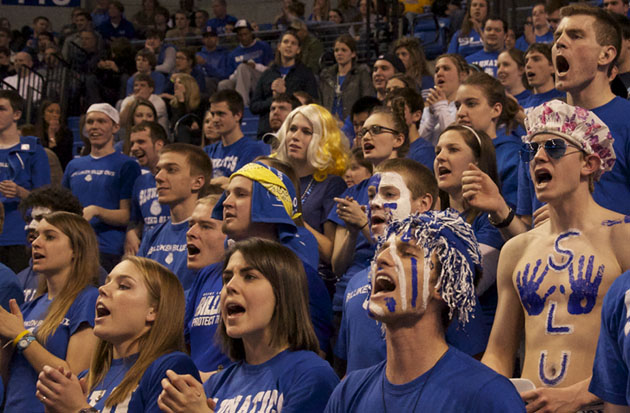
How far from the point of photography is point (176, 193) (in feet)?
18.6

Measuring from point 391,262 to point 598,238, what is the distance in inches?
37.1

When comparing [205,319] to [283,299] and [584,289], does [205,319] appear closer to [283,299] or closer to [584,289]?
[283,299]

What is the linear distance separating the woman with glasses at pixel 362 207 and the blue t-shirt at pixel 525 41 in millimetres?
3757

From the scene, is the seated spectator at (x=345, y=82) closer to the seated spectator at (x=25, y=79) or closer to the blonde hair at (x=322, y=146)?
the blonde hair at (x=322, y=146)

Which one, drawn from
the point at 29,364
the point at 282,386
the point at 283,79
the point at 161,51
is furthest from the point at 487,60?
the point at 282,386

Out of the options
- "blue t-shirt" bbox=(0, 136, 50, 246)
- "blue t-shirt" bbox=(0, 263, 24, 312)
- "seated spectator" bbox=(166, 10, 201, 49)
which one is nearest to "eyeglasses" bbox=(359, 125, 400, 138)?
"blue t-shirt" bbox=(0, 263, 24, 312)

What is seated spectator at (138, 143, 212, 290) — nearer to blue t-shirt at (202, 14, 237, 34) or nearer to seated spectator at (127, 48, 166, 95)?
seated spectator at (127, 48, 166, 95)

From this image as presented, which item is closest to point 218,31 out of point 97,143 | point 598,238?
point 97,143

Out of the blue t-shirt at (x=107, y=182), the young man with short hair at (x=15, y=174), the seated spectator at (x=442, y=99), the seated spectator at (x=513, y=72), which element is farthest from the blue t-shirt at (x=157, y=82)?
the seated spectator at (x=513, y=72)

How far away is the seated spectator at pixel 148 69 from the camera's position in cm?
1128

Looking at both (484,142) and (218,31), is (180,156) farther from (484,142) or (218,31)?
(218,31)

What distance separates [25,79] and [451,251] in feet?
36.3

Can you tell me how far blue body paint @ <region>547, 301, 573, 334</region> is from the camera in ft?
10.7

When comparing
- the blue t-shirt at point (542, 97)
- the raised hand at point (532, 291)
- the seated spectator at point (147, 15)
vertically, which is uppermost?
the seated spectator at point (147, 15)
